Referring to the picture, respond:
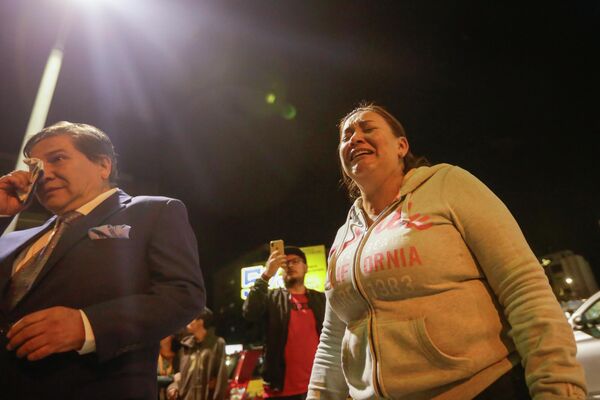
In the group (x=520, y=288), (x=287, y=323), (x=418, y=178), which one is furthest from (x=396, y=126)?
(x=287, y=323)

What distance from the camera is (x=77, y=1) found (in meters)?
5.27

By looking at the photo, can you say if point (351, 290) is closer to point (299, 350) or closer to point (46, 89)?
point (299, 350)

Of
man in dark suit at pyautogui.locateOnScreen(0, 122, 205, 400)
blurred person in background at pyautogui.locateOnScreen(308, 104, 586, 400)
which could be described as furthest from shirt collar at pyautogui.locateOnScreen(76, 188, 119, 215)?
blurred person in background at pyautogui.locateOnScreen(308, 104, 586, 400)

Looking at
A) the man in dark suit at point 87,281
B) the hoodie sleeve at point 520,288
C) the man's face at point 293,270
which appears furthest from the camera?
the man's face at point 293,270

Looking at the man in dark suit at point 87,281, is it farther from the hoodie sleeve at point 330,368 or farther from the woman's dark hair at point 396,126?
the woman's dark hair at point 396,126

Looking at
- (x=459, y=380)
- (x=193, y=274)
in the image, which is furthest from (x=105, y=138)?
(x=459, y=380)

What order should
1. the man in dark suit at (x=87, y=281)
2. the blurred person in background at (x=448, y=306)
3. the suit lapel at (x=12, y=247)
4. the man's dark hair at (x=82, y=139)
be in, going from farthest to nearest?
1. the man's dark hair at (x=82, y=139)
2. the suit lapel at (x=12, y=247)
3. the man in dark suit at (x=87, y=281)
4. the blurred person in background at (x=448, y=306)

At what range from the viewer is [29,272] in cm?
164

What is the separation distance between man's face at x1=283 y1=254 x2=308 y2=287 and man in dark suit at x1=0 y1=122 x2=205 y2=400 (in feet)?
10.8

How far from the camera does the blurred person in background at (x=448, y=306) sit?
127 centimetres

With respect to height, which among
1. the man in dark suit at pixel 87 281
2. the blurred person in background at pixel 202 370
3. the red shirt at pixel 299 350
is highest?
the man in dark suit at pixel 87 281

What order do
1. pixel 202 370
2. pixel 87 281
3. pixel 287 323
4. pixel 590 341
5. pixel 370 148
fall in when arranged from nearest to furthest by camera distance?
pixel 87 281
pixel 370 148
pixel 287 323
pixel 590 341
pixel 202 370

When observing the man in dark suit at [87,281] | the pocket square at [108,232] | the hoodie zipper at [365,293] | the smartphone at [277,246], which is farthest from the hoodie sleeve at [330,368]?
the smartphone at [277,246]

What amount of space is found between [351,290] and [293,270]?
3465 millimetres
